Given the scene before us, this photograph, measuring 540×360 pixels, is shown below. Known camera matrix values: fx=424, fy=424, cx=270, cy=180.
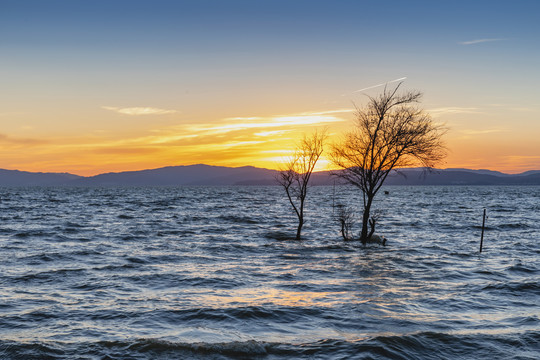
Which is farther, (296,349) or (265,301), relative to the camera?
(265,301)

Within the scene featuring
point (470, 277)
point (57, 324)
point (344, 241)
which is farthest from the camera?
point (344, 241)

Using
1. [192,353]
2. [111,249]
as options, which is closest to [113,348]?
[192,353]

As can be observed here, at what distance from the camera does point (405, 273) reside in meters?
19.8

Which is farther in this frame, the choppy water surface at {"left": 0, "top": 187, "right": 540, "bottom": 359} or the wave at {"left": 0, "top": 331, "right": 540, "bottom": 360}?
the choppy water surface at {"left": 0, "top": 187, "right": 540, "bottom": 359}

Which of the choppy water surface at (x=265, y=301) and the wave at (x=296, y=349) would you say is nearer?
the wave at (x=296, y=349)

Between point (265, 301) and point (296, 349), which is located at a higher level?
point (296, 349)

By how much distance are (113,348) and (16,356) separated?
1.99 meters

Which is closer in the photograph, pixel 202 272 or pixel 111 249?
pixel 202 272

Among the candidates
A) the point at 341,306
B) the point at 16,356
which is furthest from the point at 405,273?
the point at 16,356

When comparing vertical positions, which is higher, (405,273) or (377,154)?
(377,154)

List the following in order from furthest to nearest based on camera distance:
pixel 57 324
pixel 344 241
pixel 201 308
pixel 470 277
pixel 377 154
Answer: pixel 344 241 < pixel 377 154 < pixel 470 277 < pixel 201 308 < pixel 57 324

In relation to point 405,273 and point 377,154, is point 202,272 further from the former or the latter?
point 377,154

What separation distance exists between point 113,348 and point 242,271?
1031 centimetres

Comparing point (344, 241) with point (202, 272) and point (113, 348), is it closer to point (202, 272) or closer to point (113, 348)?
point (202, 272)
